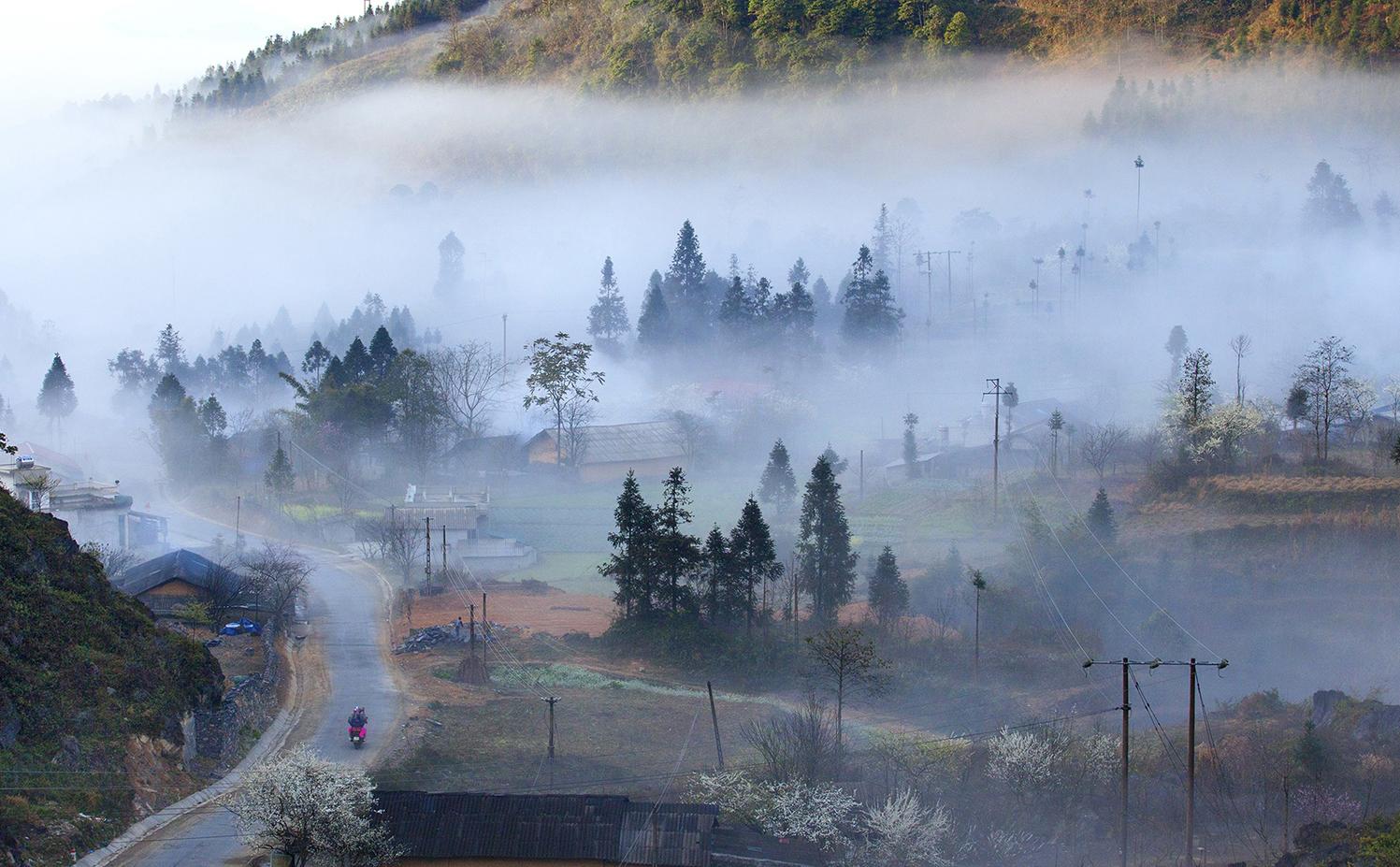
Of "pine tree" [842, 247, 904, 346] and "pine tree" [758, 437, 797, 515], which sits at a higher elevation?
"pine tree" [842, 247, 904, 346]

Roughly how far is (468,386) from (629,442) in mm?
11388

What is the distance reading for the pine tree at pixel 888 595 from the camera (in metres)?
41.0

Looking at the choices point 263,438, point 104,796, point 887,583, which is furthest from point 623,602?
point 263,438

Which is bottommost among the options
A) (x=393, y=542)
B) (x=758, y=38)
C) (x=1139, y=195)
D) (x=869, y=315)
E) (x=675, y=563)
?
(x=393, y=542)

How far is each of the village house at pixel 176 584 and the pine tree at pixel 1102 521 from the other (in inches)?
999

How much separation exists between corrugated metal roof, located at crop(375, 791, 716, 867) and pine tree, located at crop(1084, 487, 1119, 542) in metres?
24.2

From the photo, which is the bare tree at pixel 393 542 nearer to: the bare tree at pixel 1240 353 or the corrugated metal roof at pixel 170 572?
the corrugated metal roof at pixel 170 572

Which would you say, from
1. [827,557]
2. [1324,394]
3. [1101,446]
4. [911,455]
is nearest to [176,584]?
[827,557]

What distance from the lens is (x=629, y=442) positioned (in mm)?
66062

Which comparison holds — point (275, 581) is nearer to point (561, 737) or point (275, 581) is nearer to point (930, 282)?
point (561, 737)

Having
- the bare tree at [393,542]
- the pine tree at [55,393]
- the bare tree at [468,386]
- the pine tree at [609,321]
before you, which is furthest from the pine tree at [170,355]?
the bare tree at [393,542]

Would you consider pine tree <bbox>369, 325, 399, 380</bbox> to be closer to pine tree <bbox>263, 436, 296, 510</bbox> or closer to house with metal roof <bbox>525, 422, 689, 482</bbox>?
house with metal roof <bbox>525, 422, 689, 482</bbox>

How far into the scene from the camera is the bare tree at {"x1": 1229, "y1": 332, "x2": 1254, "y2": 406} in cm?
6900

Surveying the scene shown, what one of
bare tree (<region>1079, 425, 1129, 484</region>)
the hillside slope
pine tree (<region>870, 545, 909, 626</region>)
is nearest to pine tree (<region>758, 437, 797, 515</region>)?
bare tree (<region>1079, 425, 1129, 484</region>)
